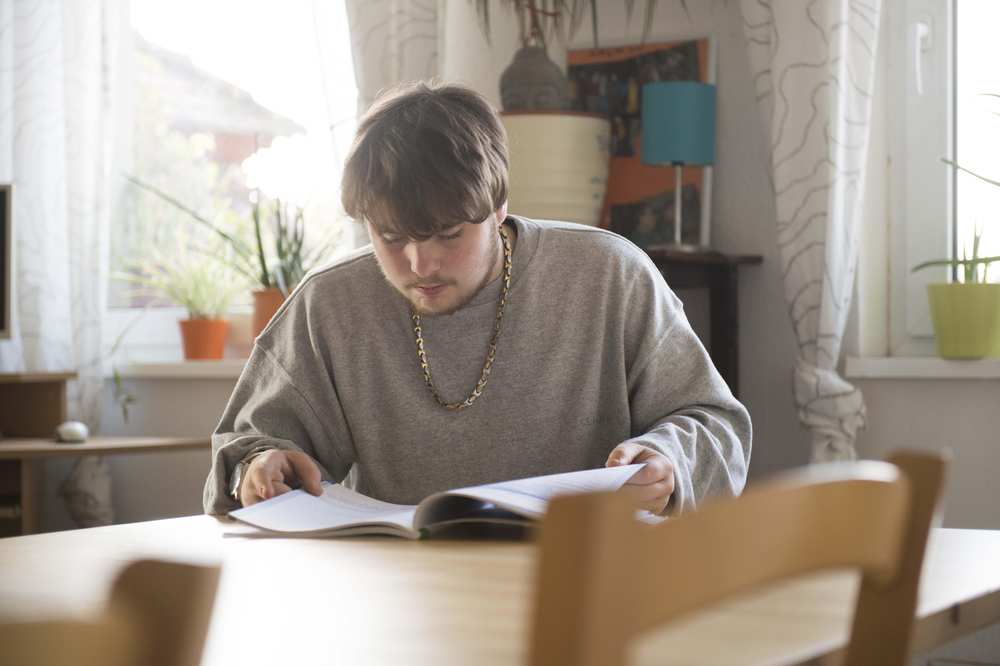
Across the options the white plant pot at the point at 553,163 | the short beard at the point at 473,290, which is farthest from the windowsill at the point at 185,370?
the short beard at the point at 473,290

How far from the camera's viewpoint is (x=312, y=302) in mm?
1688

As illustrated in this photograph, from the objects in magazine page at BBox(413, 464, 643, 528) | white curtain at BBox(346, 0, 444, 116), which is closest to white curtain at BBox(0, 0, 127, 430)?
white curtain at BBox(346, 0, 444, 116)

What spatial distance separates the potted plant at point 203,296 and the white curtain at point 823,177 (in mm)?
1622

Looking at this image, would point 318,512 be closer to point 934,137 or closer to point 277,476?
point 277,476

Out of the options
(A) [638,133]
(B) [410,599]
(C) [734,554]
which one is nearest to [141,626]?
(C) [734,554]

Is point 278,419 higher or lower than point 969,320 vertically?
lower

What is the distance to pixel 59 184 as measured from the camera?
3.29 meters

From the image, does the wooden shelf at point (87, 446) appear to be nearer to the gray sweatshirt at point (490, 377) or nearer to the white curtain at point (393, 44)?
the white curtain at point (393, 44)

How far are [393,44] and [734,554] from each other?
2.51 metres

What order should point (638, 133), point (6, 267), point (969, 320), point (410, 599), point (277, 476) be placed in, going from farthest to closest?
point (6, 267) → point (638, 133) → point (969, 320) → point (277, 476) → point (410, 599)

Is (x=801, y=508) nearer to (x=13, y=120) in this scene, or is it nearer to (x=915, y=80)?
(x=915, y=80)

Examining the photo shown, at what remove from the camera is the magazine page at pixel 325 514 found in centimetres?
122

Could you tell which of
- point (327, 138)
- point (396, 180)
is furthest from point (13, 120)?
point (396, 180)

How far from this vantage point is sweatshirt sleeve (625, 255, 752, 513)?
138cm
